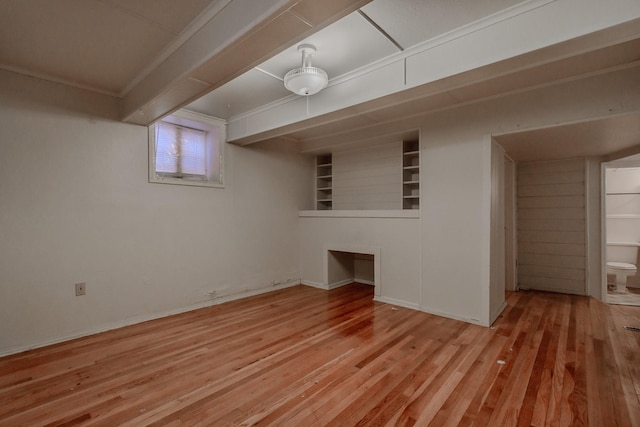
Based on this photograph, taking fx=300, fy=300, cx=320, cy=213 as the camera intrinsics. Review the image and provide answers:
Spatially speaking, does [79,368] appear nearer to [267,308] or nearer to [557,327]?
[267,308]

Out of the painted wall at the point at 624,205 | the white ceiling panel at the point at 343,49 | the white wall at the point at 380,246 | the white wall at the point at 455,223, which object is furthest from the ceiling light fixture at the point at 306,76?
the painted wall at the point at 624,205

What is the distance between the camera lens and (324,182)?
219 inches

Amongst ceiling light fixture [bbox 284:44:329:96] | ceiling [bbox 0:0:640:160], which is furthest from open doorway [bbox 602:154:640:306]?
ceiling light fixture [bbox 284:44:329:96]

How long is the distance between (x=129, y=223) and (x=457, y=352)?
3486mm

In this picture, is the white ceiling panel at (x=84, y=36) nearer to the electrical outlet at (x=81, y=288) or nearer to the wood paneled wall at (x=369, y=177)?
the electrical outlet at (x=81, y=288)

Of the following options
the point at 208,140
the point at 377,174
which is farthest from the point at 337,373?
the point at 208,140

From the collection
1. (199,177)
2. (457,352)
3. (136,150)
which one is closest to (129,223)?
(136,150)

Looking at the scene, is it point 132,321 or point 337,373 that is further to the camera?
point 132,321

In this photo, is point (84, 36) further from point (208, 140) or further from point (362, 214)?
point (362, 214)

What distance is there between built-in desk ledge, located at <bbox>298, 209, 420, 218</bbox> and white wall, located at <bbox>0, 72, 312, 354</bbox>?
45.4 inches

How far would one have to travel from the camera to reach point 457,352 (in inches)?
101

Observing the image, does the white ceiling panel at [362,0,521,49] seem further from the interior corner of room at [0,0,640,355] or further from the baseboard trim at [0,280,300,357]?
the baseboard trim at [0,280,300,357]

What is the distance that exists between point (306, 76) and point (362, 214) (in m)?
2.25

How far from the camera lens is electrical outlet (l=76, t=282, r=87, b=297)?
2915mm
